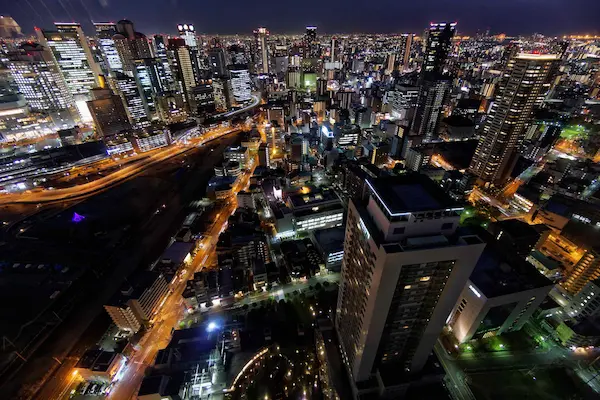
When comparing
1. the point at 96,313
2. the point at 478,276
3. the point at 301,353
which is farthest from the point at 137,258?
the point at 478,276

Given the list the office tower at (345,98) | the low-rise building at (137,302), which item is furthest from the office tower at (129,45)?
the low-rise building at (137,302)

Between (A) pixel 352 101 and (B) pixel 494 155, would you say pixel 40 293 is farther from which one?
(A) pixel 352 101

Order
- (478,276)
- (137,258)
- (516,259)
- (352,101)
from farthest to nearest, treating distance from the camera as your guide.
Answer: (352,101) < (137,258) < (516,259) < (478,276)

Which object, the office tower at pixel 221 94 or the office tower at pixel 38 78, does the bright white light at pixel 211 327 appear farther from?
the office tower at pixel 221 94

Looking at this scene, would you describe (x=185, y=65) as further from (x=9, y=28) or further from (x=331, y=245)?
(x=331, y=245)

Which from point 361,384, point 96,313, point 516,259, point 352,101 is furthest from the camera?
point 352,101

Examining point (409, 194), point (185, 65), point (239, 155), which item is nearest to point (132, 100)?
point (185, 65)
